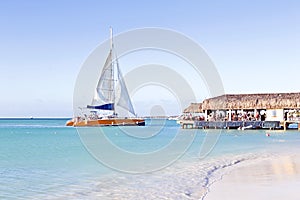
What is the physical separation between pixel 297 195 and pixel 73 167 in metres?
8.57

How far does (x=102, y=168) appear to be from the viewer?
14.1 meters

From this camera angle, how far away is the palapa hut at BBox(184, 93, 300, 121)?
43.5 metres

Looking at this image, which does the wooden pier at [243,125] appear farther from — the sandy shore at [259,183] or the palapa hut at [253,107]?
the sandy shore at [259,183]

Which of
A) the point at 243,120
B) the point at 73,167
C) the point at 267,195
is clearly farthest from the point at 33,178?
A: the point at 243,120

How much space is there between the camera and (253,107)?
44.9 meters

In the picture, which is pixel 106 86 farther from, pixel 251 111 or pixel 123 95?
pixel 251 111

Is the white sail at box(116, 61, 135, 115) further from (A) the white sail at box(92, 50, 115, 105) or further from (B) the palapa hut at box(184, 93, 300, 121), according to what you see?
(B) the palapa hut at box(184, 93, 300, 121)

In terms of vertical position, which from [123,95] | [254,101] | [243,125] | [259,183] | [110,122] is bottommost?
[243,125]

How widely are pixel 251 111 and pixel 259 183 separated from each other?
131 ft

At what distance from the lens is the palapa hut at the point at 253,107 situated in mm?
43500

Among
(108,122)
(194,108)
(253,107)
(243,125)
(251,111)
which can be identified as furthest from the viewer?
(194,108)

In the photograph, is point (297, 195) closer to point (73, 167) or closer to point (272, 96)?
point (73, 167)

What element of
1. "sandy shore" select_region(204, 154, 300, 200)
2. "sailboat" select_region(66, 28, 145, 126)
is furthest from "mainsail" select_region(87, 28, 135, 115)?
"sandy shore" select_region(204, 154, 300, 200)

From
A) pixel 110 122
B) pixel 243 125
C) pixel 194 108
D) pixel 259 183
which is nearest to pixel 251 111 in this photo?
pixel 243 125
